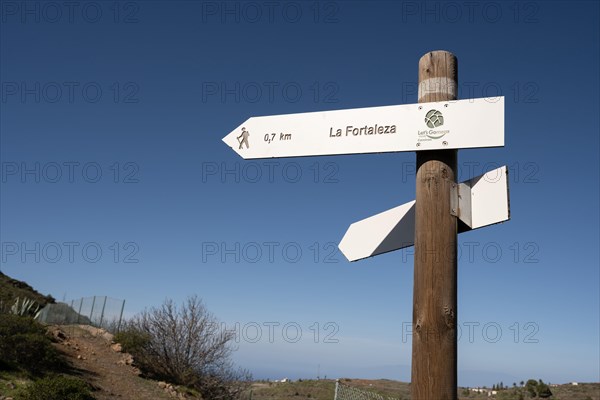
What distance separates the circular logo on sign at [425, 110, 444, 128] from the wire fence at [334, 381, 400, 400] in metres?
5.21

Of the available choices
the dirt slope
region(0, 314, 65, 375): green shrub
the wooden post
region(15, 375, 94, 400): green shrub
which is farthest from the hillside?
the wooden post

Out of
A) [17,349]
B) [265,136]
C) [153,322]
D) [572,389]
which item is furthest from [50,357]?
[572,389]

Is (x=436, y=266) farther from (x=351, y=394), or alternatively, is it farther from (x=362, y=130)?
(x=351, y=394)

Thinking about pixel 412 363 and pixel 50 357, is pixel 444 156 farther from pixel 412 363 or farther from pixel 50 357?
pixel 50 357

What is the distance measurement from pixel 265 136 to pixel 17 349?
1572cm

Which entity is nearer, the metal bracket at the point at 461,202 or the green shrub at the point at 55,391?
the metal bracket at the point at 461,202

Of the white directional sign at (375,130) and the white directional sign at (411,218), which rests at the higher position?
the white directional sign at (375,130)

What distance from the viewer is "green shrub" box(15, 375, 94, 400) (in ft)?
39.7

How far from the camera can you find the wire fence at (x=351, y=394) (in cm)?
729

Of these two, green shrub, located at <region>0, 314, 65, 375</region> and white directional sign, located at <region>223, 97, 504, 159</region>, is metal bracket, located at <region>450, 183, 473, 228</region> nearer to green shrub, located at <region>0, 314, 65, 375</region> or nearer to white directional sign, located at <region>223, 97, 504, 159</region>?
white directional sign, located at <region>223, 97, 504, 159</region>

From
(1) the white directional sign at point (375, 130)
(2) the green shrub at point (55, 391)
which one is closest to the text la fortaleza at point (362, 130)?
(1) the white directional sign at point (375, 130)

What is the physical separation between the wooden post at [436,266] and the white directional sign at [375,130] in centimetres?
7

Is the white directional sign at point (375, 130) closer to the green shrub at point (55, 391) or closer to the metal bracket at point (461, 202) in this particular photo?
the metal bracket at point (461, 202)

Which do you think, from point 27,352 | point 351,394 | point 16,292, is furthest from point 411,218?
point 16,292
